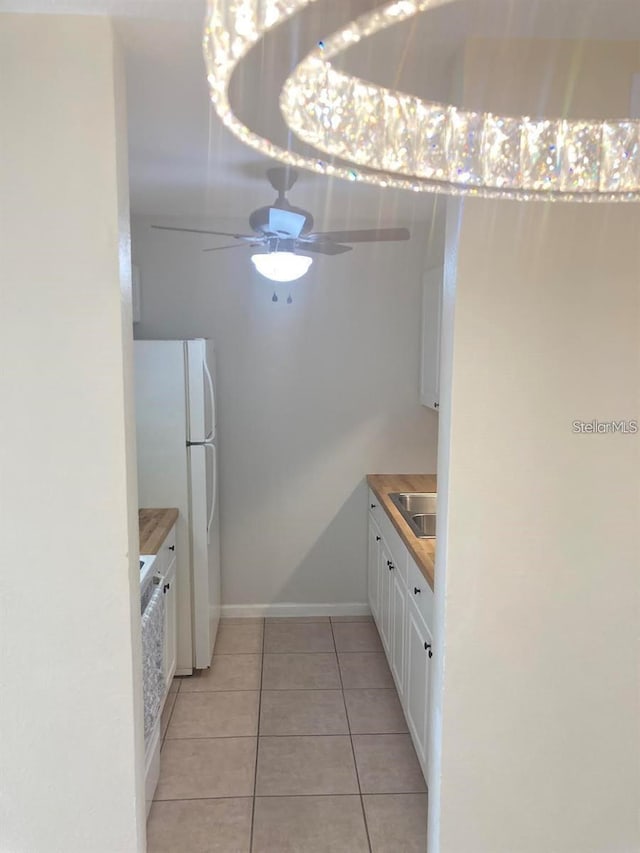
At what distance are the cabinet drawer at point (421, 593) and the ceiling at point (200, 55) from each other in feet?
5.46

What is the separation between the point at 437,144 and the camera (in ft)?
2.92

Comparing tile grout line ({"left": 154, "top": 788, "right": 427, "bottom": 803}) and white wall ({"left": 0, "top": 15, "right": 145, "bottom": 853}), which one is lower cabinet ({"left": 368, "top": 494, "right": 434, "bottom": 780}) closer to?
tile grout line ({"left": 154, "top": 788, "right": 427, "bottom": 803})

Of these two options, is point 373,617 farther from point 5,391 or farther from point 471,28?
point 471,28

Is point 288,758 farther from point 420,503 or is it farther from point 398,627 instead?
point 420,503

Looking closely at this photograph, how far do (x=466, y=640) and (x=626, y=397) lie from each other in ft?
2.69

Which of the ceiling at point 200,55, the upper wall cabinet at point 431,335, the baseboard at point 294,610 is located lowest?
the baseboard at point 294,610

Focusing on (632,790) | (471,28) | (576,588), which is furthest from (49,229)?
(632,790)

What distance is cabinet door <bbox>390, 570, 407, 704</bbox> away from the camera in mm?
2803

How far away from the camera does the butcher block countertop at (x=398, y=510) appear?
2.31m

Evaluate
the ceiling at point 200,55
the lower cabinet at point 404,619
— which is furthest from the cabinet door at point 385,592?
the ceiling at point 200,55

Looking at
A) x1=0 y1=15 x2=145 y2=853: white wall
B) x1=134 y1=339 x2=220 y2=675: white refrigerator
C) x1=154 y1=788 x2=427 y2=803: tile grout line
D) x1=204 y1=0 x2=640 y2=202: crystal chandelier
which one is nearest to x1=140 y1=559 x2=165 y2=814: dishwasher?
x1=154 y1=788 x2=427 y2=803: tile grout line

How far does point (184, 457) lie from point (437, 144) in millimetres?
2452

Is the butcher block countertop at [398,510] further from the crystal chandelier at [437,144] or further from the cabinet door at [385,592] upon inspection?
the crystal chandelier at [437,144]

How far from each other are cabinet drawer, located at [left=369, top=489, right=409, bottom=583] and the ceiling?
1.75 metres
